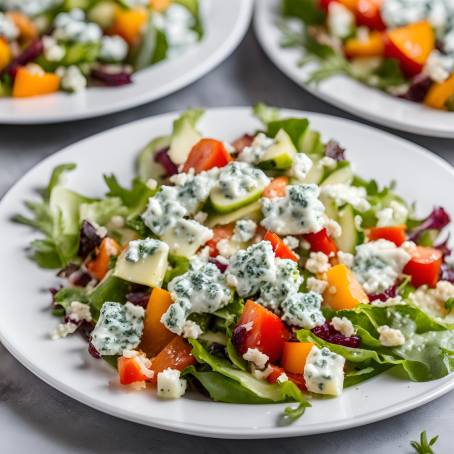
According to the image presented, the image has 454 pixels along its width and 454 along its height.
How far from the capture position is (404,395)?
110 inches

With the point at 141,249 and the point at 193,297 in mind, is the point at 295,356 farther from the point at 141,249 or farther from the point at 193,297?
the point at 141,249

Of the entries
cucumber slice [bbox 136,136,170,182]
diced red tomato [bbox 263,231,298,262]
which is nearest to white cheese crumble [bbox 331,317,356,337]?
diced red tomato [bbox 263,231,298,262]

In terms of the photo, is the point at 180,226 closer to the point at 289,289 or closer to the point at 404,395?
the point at 289,289

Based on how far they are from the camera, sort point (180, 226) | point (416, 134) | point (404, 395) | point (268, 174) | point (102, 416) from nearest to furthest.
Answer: point (404, 395), point (102, 416), point (180, 226), point (268, 174), point (416, 134)

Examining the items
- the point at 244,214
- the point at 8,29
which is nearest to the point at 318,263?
A: the point at 244,214

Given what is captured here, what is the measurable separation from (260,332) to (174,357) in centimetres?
27

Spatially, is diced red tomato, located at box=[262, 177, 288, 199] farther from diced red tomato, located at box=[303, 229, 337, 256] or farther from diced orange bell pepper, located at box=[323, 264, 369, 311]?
diced orange bell pepper, located at box=[323, 264, 369, 311]

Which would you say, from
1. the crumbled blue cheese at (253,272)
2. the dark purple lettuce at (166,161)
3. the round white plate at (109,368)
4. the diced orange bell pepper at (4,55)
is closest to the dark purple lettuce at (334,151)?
the round white plate at (109,368)

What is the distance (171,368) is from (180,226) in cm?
54

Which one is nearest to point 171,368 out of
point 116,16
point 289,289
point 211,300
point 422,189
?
point 211,300

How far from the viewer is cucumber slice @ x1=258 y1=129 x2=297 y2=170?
342 cm

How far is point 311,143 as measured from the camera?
369 centimetres

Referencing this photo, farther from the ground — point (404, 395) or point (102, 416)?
point (404, 395)

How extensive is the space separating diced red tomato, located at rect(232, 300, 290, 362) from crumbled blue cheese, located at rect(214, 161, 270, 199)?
18.9 inches
